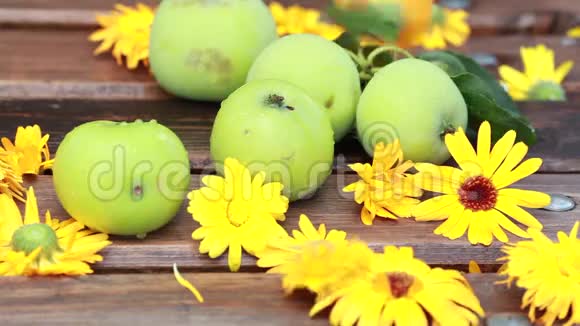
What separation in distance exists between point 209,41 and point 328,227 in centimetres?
31

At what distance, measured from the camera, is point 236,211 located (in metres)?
0.75

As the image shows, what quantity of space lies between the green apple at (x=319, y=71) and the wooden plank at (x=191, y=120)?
0.21 feet

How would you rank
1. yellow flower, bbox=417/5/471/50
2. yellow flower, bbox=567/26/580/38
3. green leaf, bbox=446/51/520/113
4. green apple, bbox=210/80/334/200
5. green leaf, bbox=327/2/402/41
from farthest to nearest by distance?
1. yellow flower, bbox=567/26/580/38
2. yellow flower, bbox=417/5/471/50
3. green leaf, bbox=327/2/402/41
4. green leaf, bbox=446/51/520/113
5. green apple, bbox=210/80/334/200

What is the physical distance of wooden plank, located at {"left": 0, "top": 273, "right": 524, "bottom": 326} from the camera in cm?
64

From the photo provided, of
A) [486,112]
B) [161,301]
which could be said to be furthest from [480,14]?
[161,301]

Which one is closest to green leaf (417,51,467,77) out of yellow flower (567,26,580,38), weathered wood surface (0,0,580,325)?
weathered wood surface (0,0,580,325)

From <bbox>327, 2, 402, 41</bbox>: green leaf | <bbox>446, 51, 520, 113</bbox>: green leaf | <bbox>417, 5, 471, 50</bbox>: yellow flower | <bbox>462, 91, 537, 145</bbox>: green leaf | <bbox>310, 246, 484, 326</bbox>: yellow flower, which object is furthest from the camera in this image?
<bbox>417, 5, 471, 50</bbox>: yellow flower

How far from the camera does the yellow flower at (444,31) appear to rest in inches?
49.5

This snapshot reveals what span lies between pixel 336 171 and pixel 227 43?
0.70 feet

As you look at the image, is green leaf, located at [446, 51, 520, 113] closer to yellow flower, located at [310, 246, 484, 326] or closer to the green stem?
the green stem

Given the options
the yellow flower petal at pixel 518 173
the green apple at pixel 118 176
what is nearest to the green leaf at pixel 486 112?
the yellow flower petal at pixel 518 173

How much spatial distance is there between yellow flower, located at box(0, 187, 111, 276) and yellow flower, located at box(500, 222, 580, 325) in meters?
0.35

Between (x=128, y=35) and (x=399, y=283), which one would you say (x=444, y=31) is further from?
(x=399, y=283)

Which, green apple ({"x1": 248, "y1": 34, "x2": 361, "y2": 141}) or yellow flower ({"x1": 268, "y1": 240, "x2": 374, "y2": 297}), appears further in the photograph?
green apple ({"x1": 248, "y1": 34, "x2": 361, "y2": 141})
